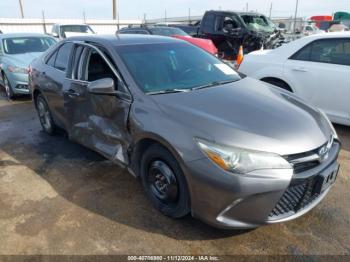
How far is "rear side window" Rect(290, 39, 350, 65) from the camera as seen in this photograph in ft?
15.4

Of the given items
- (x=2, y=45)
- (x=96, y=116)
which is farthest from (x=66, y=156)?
(x=2, y=45)

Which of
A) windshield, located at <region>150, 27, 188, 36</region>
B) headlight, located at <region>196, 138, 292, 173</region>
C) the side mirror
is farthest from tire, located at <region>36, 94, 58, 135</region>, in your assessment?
windshield, located at <region>150, 27, 188, 36</region>

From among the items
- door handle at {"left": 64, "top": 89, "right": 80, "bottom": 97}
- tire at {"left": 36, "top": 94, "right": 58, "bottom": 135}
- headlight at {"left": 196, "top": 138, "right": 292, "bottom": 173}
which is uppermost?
door handle at {"left": 64, "top": 89, "right": 80, "bottom": 97}

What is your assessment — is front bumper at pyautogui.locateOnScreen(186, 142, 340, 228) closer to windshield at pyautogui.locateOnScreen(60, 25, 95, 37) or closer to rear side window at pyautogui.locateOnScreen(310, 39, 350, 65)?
rear side window at pyautogui.locateOnScreen(310, 39, 350, 65)

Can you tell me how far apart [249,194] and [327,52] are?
3.55m

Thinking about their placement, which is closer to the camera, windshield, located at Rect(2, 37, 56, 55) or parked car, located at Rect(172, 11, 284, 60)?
windshield, located at Rect(2, 37, 56, 55)

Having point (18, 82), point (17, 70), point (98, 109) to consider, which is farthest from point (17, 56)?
point (98, 109)

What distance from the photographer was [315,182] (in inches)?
95.6

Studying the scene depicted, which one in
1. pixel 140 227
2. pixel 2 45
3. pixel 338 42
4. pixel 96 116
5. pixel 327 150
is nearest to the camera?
pixel 327 150

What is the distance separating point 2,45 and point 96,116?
6084 mm

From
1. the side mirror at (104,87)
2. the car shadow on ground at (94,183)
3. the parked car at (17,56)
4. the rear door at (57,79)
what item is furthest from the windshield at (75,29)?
the side mirror at (104,87)

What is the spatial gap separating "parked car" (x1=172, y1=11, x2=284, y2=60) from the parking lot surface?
24.6ft

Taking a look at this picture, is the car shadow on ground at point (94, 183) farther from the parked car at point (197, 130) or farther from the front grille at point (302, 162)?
the front grille at point (302, 162)

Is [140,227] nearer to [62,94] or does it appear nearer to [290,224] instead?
[290,224]
